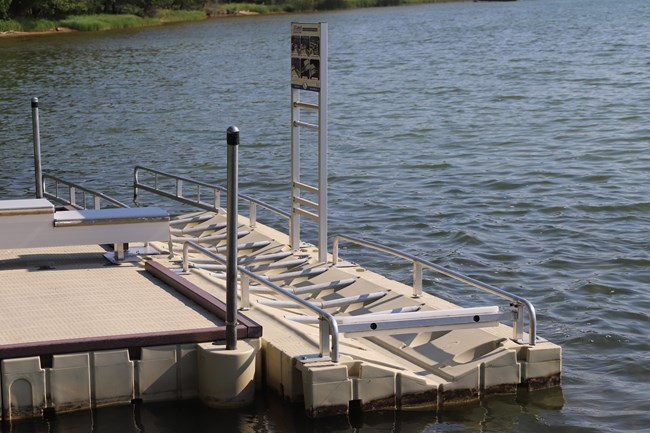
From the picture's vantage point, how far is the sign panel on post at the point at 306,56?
12.9 metres

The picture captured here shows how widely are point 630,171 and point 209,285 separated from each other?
14355 millimetres

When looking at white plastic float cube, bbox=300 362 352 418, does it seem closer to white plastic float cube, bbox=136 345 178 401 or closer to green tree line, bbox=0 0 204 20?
white plastic float cube, bbox=136 345 178 401

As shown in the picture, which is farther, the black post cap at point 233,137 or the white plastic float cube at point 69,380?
the white plastic float cube at point 69,380

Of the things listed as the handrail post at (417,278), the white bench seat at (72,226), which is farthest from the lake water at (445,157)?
the white bench seat at (72,226)

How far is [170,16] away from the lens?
9869 cm

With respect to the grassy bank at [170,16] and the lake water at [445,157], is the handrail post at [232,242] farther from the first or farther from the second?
the grassy bank at [170,16]

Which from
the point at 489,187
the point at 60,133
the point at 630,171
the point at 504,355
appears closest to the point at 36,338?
the point at 504,355

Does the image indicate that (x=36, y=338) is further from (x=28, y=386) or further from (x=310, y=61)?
(x=310, y=61)

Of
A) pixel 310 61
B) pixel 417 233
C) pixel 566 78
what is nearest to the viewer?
pixel 310 61

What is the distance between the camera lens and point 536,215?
19.8 metres

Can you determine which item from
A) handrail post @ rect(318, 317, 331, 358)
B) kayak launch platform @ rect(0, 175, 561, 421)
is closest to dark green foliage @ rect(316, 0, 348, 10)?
kayak launch platform @ rect(0, 175, 561, 421)

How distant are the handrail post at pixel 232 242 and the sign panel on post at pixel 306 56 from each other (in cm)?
398

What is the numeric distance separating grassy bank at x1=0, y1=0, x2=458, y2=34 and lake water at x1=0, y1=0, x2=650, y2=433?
2187cm

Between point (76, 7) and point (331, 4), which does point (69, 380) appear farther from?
point (331, 4)
